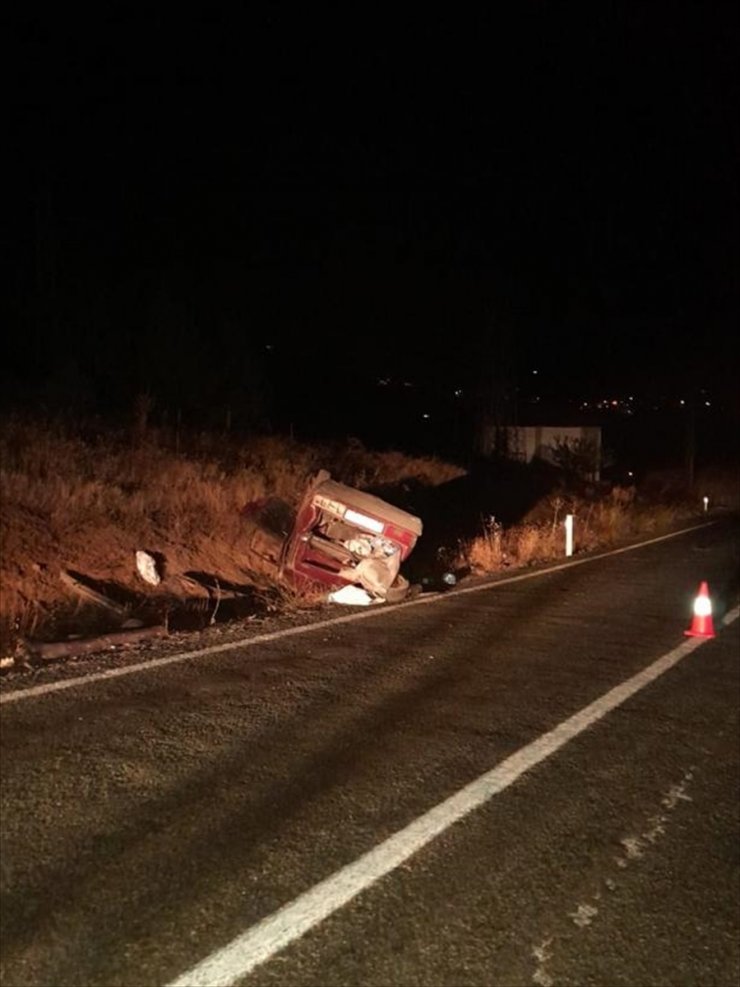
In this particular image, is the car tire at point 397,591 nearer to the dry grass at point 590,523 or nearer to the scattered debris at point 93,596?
the scattered debris at point 93,596

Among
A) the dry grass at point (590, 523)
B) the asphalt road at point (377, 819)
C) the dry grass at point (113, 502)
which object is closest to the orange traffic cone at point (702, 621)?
the asphalt road at point (377, 819)

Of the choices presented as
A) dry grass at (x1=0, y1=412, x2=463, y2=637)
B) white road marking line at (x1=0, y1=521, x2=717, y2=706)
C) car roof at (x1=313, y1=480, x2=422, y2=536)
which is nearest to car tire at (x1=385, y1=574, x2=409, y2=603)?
white road marking line at (x1=0, y1=521, x2=717, y2=706)

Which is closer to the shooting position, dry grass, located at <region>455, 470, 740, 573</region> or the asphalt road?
the asphalt road

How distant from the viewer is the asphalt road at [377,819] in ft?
12.7

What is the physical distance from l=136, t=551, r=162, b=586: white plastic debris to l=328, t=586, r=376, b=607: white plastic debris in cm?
202

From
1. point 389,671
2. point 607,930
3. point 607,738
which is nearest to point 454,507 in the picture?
point 389,671

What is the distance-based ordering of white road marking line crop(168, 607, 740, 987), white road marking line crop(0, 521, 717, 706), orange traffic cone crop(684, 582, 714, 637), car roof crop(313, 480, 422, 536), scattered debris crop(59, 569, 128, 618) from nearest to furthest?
white road marking line crop(168, 607, 740, 987) → white road marking line crop(0, 521, 717, 706) → orange traffic cone crop(684, 582, 714, 637) → scattered debris crop(59, 569, 128, 618) → car roof crop(313, 480, 422, 536)

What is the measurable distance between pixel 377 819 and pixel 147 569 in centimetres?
718

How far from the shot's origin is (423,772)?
231 inches

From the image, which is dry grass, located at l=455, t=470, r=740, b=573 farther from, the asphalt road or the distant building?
the asphalt road

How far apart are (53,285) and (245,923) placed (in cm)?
2918

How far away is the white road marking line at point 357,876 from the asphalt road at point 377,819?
2 cm

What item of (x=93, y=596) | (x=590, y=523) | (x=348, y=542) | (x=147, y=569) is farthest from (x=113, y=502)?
(x=590, y=523)

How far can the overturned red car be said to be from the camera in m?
11.6
